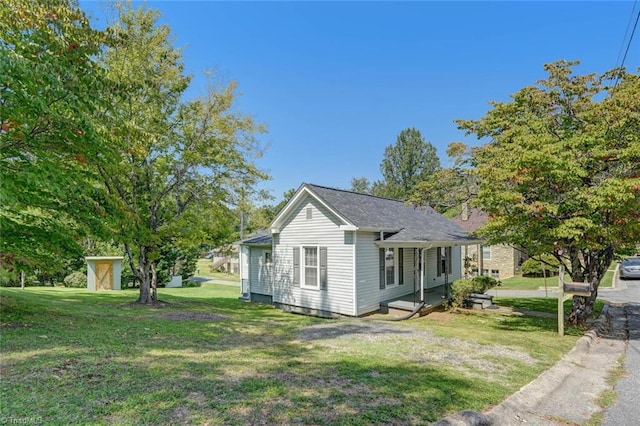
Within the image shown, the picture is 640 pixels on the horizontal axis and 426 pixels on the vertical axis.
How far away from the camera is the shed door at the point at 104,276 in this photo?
23.7m

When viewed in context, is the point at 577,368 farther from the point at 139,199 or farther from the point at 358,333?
the point at 139,199

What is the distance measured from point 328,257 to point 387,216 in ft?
12.9

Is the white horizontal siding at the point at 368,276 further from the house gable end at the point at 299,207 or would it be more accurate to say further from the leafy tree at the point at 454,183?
the leafy tree at the point at 454,183

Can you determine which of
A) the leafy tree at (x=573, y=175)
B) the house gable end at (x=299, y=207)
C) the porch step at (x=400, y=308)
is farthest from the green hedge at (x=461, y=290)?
the house gable end at (x=299, y=207)

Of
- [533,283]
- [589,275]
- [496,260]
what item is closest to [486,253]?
[496,260]

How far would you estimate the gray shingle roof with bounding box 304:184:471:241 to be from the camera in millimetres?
13672

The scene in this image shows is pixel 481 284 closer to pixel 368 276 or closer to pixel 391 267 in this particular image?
pixel 391 267

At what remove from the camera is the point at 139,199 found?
1394 centimetres

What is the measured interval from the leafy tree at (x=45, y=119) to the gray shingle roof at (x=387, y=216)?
27.0ft

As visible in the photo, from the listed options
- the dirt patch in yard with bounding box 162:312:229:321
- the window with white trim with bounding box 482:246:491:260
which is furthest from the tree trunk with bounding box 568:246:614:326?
the window with white trim with bounding box 482:246:491:260

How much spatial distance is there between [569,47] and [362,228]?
10717mm

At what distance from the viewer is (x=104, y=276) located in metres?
23.8

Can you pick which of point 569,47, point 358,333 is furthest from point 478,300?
point 569,47

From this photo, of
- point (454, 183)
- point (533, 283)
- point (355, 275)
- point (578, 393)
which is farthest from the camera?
point (533, 283)
